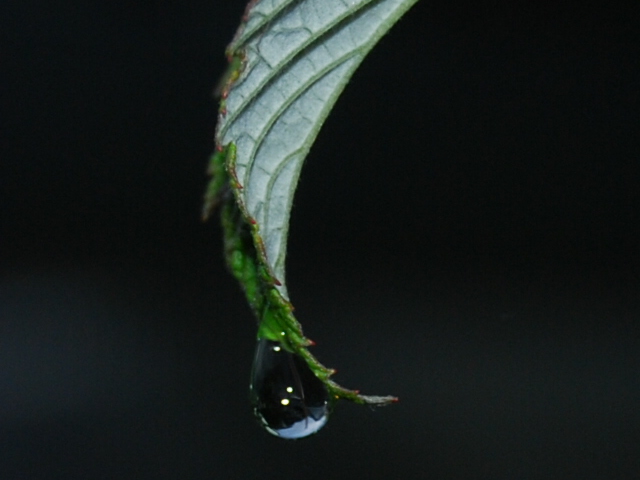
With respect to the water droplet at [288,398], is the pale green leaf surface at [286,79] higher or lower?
higher

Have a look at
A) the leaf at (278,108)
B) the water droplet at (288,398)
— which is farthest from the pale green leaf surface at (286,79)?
the water droplet at (288,398)

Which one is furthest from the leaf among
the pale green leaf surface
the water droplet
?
the water droplet

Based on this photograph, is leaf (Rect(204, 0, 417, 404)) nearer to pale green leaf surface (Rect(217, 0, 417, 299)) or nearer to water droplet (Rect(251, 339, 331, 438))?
pale green leaf surface (Rect(217, 0, 417, 299))

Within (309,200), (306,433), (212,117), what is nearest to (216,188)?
(306,433)

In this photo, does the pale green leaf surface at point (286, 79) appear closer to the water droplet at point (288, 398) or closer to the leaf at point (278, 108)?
the leaf at point (278, 108)

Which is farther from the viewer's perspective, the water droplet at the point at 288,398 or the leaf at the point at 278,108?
the water droplet at the point at 288,398

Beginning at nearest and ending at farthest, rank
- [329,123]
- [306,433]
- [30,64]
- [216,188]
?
[216,188] → [306,433] → [30,64] → [329,123]

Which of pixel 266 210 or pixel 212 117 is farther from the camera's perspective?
pixel 212 117

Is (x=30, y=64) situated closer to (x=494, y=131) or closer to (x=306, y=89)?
(x=494, y=131)
